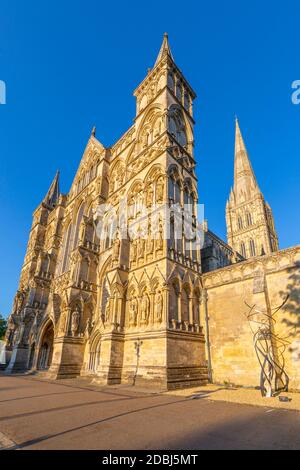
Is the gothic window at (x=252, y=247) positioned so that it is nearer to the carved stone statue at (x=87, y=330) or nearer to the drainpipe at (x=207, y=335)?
the drainpipe at (x=207, y=335)

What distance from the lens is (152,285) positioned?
16.0 metres

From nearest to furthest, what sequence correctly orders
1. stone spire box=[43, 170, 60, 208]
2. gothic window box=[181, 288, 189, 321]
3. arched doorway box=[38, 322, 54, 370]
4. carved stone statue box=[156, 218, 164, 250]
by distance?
gothic window box=[181, 288, 189, 321] → carved stone statue box=[156, 218, 164, 250] → arched doorway box=[38, 322, 54, 370] → stone spire box=[43, 170, 60, 208]

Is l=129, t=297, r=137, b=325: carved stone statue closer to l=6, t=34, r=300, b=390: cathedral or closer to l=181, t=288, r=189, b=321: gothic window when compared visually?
l=6, t=34, r=300, b=390: cathedral

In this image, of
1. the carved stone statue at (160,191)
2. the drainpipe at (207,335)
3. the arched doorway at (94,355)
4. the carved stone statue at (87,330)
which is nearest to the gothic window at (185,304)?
the drainpipe at (207,335)

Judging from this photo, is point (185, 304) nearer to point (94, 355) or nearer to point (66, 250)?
point (94, 355)

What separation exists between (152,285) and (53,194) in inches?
1394

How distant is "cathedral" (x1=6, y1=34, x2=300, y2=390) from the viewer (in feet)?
46.5

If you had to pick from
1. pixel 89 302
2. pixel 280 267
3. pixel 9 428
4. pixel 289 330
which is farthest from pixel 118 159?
pixel 9 428

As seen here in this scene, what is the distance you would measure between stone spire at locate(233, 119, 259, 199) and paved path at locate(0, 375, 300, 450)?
6308 cm

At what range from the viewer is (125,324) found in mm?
17000

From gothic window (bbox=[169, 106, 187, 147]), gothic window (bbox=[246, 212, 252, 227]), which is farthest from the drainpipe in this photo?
gothic window (bbox=[246, 212, 252, 227])

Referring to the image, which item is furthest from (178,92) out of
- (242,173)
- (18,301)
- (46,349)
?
(242,173)
